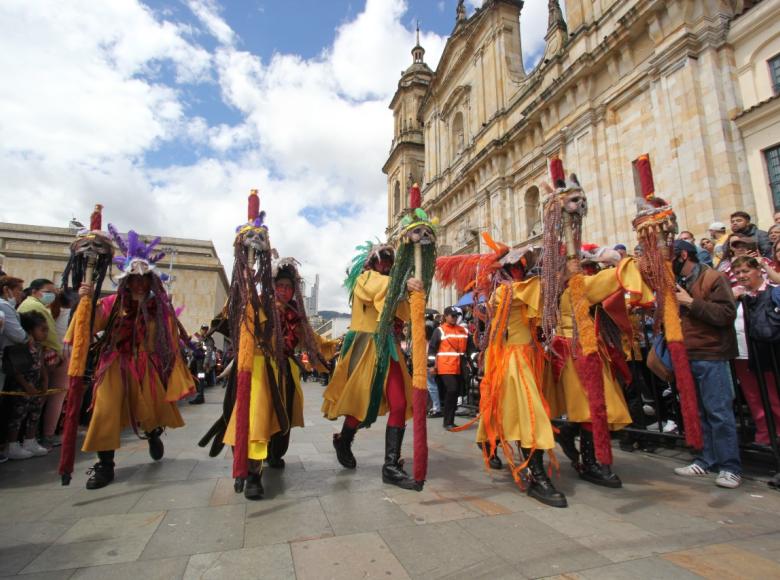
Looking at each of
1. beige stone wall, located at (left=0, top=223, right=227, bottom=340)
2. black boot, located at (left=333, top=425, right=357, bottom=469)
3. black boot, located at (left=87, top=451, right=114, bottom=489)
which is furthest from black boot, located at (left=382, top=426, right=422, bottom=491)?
beige stone wall, located at (left=0, top=223, right=227, bottom=340)

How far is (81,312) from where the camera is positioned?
3682 millimetres

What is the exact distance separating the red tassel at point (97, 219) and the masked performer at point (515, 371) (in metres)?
3.50

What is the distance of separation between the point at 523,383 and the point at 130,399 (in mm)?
3432

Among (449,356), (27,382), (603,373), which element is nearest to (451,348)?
(449,356)

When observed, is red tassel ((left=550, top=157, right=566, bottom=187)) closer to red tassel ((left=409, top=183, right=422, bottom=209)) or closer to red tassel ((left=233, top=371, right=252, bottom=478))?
red tassel ((left=409, top=183, right=422, bottom=209))

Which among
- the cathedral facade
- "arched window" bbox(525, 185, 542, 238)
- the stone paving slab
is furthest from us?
"arched window" bbox(525, 185, 542, 238)

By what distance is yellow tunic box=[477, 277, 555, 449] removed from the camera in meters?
3.29

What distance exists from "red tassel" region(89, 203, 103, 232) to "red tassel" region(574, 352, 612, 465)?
423 cm

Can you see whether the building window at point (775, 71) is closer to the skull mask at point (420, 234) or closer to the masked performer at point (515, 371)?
the masked performer at point (515, 371)

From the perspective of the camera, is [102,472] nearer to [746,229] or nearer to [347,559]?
[347,559]

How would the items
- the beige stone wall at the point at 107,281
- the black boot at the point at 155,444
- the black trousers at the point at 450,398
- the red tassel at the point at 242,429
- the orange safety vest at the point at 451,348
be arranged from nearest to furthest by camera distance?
the red tassel at the point at 242,429 < the black boot at the point at 155,444 < the black trousers at the point at 450,398 < the orange safety vest at the point at 451,348 < the beige stone wall at the point at 107,281

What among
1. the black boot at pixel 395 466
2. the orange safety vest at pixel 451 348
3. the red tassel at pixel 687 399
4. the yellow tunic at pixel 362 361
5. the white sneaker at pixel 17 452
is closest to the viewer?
the red tassel at pixel 687 399

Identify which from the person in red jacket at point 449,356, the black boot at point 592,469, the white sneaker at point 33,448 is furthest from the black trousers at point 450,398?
the white sneaker at point 33,448

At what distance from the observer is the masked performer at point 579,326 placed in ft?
10.5
